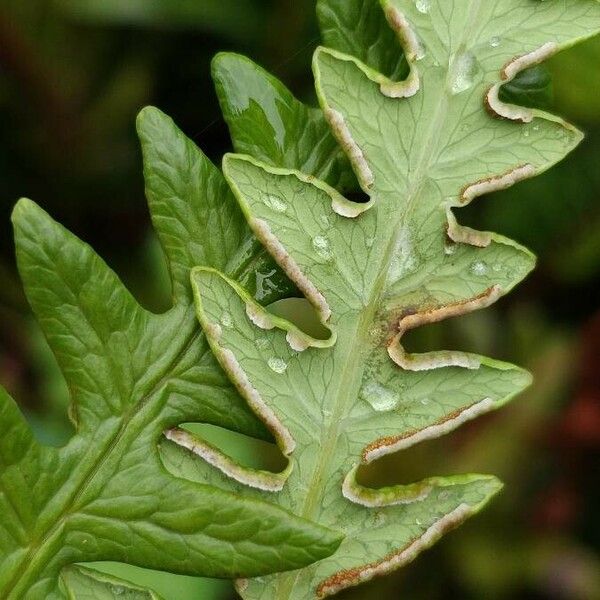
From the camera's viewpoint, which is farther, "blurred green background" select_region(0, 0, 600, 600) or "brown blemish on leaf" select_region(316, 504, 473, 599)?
"blurred green background" select_region(0, 0, 600, 600)

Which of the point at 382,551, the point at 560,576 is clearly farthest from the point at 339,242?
the point at 560,576

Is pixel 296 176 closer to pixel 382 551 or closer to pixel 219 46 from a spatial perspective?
pixel 382 551

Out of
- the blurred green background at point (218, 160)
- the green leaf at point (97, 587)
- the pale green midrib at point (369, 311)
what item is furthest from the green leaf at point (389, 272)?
the blurred green background at point (218, 160)

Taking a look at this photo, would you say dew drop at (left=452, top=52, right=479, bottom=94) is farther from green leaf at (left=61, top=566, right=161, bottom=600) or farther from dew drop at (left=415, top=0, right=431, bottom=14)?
green leaf at (left=61, top=566, right=161, bottom=600)

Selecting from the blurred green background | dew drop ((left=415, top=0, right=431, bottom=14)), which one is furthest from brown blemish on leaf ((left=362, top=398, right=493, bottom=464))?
the blurred green background

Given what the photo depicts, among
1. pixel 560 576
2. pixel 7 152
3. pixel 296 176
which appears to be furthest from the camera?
pixel 7 152

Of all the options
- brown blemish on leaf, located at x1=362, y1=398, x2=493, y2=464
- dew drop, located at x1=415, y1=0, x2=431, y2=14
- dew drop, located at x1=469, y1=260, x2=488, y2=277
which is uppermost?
dew drop, located at x1=415, y1=0, x2=431, y2=14

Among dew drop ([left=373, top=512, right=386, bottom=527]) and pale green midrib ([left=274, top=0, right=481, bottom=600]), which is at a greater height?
pale green midrib ([left=274, top=0, right=481, bottom=600])
